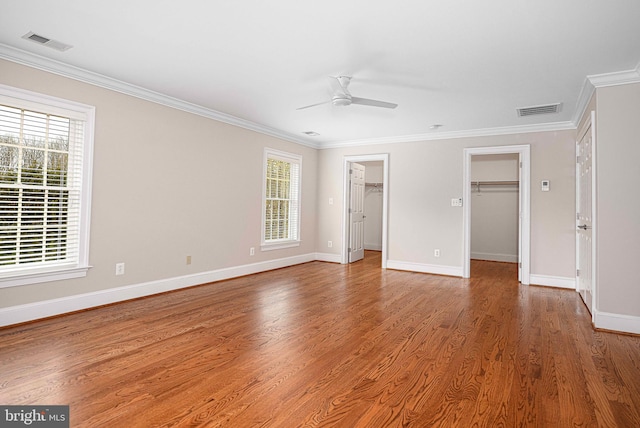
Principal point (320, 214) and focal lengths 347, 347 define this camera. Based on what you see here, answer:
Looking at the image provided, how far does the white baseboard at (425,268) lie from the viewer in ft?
19.1

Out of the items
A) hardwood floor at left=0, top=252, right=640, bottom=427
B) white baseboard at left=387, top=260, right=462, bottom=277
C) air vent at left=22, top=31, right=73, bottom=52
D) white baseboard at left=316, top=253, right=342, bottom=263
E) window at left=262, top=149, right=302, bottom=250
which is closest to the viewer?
hardwood floor at left=0, top=252, right=640, bottom=427

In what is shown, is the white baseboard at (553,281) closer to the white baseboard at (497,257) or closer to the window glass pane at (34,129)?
the white baseboard at (497,257)

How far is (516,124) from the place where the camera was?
523 centimetres

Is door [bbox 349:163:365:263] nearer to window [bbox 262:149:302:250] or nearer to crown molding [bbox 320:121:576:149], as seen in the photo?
crown molding [bbox 320:121:576:149]

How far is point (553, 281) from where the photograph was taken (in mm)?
5102

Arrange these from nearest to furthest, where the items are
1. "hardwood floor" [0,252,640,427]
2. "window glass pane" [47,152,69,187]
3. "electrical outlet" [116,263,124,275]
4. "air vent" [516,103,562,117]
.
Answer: "hardwood floor" [0,252,640,427]
"window glass pane" [47,152,69,187]
"electrical outlet" [116,263,124,275]
"air vent" [516,103,562,117]

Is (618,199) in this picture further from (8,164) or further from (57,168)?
(8,164)

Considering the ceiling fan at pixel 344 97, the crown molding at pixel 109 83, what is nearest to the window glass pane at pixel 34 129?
the crown molding at pixel 109 83

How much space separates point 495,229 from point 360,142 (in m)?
3.81

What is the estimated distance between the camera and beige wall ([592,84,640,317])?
10.5 ft

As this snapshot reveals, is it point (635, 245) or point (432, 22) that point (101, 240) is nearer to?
point (432, 22)

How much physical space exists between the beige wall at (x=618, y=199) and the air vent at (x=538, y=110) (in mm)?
986

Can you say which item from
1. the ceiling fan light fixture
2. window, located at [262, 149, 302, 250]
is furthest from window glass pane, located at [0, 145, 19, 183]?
window, located at [262, 149, 302, 250]

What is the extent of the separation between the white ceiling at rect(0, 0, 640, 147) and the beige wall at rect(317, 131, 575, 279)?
0.91 m
